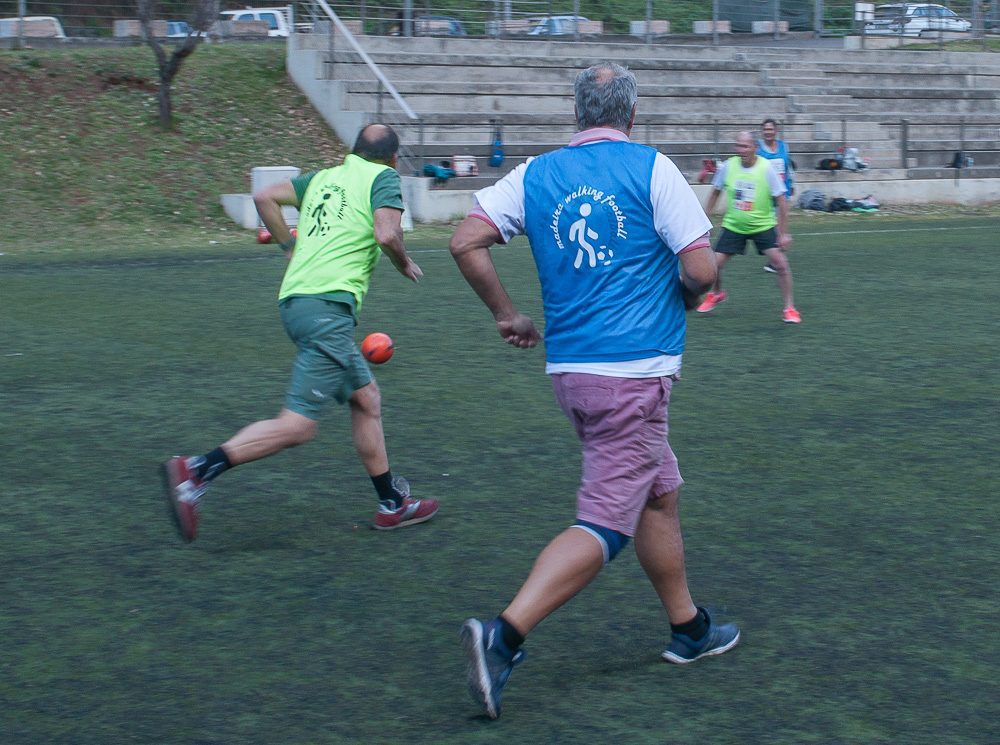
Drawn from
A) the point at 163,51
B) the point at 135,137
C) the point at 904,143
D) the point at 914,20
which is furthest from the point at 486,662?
the point at 914,20

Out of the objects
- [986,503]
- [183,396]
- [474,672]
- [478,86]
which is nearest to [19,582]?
[474,672]

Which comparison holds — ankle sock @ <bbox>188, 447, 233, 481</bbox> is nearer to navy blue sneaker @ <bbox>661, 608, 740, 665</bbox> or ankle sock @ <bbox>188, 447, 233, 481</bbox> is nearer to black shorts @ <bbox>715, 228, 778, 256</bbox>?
navy blue sneaker @ <bbox>661, 608, 740, 665</bbox>

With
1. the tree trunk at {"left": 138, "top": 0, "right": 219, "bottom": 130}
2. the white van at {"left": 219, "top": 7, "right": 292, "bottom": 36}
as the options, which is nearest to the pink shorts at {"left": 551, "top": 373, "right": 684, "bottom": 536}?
the tree trunk at {"left": 138, "top": 0, "right": 219, "bottom": 130}

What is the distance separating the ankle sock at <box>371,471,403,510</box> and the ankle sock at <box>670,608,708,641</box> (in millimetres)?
1832

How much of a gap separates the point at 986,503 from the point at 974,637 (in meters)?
1.73

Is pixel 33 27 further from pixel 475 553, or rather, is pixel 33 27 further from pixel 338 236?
pixel 475 553

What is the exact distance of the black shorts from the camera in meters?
11.7

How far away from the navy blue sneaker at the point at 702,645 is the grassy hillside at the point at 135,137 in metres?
15.8

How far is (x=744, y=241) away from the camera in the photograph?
471 inches

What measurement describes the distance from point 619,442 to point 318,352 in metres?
1.94

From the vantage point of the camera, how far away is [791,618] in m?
4.68

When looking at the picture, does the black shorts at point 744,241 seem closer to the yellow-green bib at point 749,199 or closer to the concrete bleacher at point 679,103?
the yellow-green bib at point 749,199

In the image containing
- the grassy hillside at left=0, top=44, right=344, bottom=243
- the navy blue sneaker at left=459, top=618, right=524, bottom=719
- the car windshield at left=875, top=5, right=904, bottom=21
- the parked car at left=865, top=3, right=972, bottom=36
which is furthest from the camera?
the car windshield at left=875, top=5, right=904, bottom=21

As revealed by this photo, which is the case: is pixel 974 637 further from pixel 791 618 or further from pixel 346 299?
pixel 346 299
